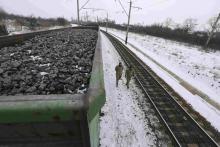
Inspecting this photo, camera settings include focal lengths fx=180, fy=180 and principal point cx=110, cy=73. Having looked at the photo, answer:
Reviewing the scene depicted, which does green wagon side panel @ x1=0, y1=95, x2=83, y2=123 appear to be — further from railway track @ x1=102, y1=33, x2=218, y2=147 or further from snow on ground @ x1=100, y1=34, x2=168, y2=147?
railway track @ x1=102, y1=33, x2=218, y2=147

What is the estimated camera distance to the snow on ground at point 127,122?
6844 millimetres

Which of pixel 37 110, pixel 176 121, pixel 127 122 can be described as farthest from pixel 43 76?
pixel 176 121

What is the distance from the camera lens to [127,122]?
26.5 ft

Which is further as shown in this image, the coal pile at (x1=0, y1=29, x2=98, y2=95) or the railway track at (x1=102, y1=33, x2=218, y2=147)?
the railway track at (x1=102, y1=33, x2=218, y2=147)

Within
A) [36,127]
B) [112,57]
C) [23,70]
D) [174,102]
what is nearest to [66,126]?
[36,127]

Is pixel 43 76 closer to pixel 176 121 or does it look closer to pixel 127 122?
pixel 127 122

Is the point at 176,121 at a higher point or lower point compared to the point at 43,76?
lower

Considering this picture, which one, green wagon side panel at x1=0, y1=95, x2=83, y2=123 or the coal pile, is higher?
green wagon side panel at x1=0, y1=95, x2=83, y2=123

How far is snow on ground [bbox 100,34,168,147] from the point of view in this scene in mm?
6844

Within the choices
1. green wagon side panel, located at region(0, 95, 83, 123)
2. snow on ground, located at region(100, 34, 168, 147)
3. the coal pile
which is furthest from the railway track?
green wagon side panel, located at region(0, 95, 83, 123)

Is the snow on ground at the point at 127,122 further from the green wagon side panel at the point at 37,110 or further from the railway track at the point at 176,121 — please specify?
the green wagon side panel at the point at 37,110

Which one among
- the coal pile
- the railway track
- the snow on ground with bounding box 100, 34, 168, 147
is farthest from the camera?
the railway track

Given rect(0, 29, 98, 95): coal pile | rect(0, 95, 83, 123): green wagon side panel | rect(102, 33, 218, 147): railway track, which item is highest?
rect(0, 95, 83, 123): green wagon side panel

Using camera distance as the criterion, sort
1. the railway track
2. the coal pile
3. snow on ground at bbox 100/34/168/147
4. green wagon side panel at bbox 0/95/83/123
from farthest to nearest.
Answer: the railway track
snow on ground at bbox 100/34/168/147
the coal pile
green wagon side panel at bbox 0/95/83/123
